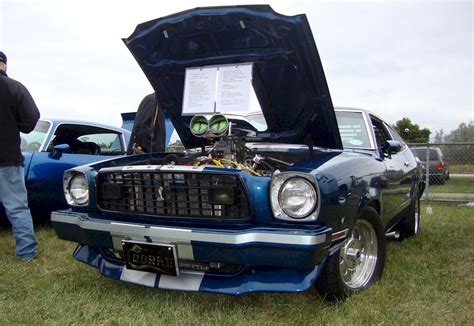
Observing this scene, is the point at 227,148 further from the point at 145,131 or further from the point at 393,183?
the point at 145,131

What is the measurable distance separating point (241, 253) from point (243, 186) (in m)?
0.35

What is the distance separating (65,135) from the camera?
5312 mm

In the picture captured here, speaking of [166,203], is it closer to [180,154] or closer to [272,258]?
[272,258]

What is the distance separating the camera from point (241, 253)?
7.39 ft

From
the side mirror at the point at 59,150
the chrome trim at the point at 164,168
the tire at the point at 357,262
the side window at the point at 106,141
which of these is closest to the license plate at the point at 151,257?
the chrome trim at the point at 164,168

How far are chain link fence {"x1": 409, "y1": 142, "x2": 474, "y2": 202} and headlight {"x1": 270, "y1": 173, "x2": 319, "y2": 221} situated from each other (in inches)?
321

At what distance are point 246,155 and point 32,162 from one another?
2.54 metres

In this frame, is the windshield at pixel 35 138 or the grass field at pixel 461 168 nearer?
the windshield at pixel 35 138

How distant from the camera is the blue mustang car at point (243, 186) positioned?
2.30 metres

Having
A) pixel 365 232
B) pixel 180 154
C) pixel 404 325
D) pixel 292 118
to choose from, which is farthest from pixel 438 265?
pixel 180 154

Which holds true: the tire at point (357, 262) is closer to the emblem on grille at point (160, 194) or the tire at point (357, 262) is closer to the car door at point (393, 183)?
the car door at point (393, 183)

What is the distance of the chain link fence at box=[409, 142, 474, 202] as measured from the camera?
987 cm

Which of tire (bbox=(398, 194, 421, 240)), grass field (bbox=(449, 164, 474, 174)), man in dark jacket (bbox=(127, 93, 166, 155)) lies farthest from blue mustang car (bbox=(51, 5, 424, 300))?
grass field (bbox=(449, 164, 474, 174))

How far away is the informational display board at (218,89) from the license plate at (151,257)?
3.53ft
